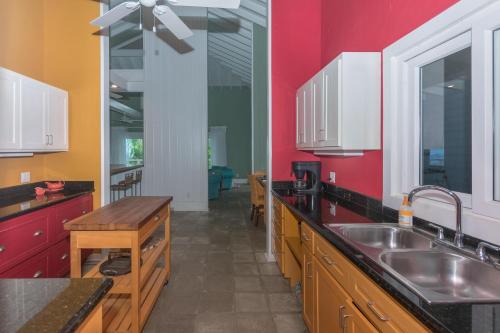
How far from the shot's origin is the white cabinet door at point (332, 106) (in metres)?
2.55

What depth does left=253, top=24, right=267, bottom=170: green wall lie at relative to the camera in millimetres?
8867

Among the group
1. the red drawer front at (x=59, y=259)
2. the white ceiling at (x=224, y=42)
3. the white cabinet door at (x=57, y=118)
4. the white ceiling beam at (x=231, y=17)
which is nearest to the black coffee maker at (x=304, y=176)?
the red drawer front at (x=59, y=259)

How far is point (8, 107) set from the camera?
2.90 meters

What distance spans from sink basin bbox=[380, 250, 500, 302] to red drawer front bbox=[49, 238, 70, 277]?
2967 mm

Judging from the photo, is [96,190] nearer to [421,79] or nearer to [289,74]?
[289,74]

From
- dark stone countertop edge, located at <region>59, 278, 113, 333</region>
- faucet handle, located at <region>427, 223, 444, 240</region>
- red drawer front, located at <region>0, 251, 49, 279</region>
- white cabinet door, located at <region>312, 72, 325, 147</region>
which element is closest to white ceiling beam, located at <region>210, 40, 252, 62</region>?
white cabinet door, located at <region>312, 72, 325, 147</region>

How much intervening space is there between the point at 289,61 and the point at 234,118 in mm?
10524

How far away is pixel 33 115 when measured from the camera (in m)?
3.26

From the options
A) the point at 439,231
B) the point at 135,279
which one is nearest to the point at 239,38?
the point at 135,279

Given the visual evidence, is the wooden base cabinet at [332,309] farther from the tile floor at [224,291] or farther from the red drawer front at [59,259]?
the red drawer front at [59,259]

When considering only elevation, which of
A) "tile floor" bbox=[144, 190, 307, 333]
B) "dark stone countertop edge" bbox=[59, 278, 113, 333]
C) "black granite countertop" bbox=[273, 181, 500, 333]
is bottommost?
"tile floor" bbox=[144, 190, 307, 333]

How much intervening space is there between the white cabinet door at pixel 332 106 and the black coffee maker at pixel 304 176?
0.74 m

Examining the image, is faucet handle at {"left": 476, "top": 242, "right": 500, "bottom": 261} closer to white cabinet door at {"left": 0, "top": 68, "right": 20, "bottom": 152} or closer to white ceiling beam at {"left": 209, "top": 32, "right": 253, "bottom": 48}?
white cabinet door at {"left": 0, "top": 68, "right": 20, "bottom": 152}

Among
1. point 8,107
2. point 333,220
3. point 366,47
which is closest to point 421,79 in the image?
point 366,47
